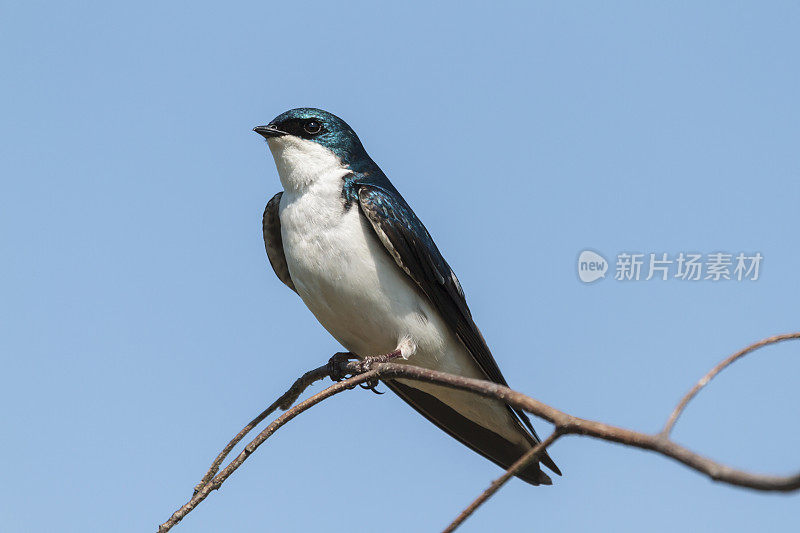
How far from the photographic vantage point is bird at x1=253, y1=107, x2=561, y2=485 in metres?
5.32

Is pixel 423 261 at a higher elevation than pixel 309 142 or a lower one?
lower

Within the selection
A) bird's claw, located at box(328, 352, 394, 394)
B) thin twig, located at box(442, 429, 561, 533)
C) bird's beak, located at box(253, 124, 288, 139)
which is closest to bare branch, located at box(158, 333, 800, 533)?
thin twig, located at box(442, 429, 561, 533)

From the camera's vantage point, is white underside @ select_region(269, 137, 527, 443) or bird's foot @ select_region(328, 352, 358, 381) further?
white underside @ select_region(269, 137, 527, 443)

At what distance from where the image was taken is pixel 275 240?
5984 mm

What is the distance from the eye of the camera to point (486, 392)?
2.52 metres

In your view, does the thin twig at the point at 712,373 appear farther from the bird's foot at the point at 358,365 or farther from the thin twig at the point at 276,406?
the bird's foot at the point at 358,365

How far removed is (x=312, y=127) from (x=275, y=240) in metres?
0.76

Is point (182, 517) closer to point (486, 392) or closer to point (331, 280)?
point (486, 392)

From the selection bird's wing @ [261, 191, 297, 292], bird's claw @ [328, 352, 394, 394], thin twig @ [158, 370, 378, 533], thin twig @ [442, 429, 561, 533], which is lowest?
thin twig @ [442, 429, 561, 533]

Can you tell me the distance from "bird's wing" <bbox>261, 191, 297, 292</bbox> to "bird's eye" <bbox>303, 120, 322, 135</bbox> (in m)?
0.43

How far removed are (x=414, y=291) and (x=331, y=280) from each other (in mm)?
526

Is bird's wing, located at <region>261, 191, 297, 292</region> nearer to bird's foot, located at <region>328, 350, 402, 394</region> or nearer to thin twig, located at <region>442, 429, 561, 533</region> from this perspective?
bird's foot, located at <region>328, 350, 402, 394</region>

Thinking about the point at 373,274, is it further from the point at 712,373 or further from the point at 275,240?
the point at 712,373

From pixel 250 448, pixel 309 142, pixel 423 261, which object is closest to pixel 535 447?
pixel 250 448
